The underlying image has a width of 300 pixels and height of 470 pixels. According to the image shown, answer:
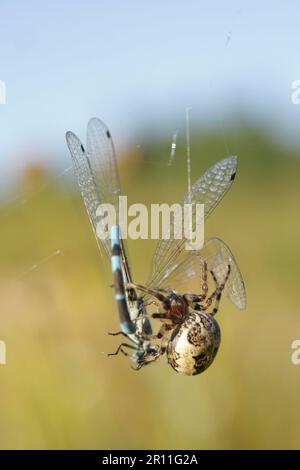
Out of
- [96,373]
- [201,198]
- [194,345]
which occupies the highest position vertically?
[201,198]

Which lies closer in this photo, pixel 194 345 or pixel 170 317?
pixel 194 345

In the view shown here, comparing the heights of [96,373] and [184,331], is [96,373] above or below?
below

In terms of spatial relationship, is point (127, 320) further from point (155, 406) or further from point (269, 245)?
point (269, 245)

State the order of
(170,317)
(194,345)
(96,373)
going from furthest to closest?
1. (96,373)
2. (170,317)
3. (194,345)

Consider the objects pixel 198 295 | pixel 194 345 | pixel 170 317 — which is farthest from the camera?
pixel 198 295

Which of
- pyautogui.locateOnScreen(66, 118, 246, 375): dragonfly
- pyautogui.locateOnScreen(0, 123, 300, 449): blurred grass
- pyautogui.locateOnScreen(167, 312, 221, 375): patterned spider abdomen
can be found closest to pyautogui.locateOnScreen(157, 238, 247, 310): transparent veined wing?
pyautogui.locateOnScreen(66, 118, 246, 375): dragonfly

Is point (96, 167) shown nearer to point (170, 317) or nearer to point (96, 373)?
point (170, 317)

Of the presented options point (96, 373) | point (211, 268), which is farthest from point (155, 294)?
point (96, 373)

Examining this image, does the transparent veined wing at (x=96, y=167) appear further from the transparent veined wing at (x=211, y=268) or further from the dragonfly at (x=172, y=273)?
the transparent veined wing at (x=211, y=268)
